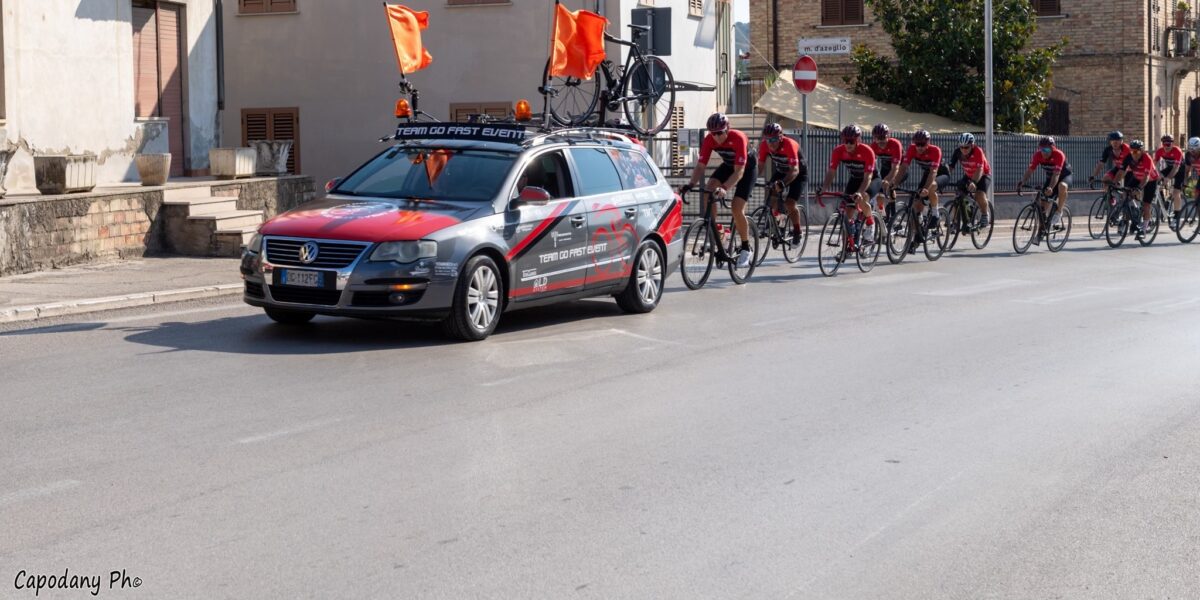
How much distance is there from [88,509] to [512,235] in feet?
20.0

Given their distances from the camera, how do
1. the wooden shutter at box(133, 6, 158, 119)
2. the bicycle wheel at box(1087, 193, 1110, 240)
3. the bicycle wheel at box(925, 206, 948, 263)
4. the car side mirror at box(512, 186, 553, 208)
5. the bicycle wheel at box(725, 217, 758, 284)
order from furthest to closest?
1. the bicycle wheel at box(1087, 193, 1110, 240)
2. the wooden shutter at box(133, 6, 158, 119)
3. the bicycle wheel at box(925, 206, 948, 263)
4. the bicycle wheel at box(725, 217, 758, 284)
5. the car side mirror at box(512, 186, 553, 208)

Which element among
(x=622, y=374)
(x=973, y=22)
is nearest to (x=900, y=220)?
(x=622, y=374)

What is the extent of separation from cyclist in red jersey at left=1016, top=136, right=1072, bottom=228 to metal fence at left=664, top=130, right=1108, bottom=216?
5.13 meters

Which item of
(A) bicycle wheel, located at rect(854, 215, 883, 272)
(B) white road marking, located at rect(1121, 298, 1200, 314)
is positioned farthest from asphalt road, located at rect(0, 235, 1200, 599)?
(A) bicycle wheel, located at rect(854, 215, 883, 272)

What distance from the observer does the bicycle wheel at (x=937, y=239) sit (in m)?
21.4

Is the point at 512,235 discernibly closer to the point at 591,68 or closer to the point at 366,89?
the point at 591,68

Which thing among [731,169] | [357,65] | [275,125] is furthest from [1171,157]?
[275,125]

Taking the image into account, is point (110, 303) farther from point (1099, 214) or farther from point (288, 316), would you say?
point (1099, 214)

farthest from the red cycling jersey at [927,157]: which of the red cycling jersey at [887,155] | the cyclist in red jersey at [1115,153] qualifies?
the cyclist in red jersey at [1115,153]

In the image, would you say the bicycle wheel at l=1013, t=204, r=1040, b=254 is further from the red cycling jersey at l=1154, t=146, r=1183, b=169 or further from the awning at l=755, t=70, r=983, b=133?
the awning at l=755, t=70, r=983, b=133

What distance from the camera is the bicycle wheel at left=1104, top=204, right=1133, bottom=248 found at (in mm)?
25547

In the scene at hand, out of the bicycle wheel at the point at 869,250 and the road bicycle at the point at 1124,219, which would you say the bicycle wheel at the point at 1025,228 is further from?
the bicycle wheel at the point at 869,250

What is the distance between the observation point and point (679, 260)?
49.5 feet

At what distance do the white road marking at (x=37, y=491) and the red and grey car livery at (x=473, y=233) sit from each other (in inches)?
179
